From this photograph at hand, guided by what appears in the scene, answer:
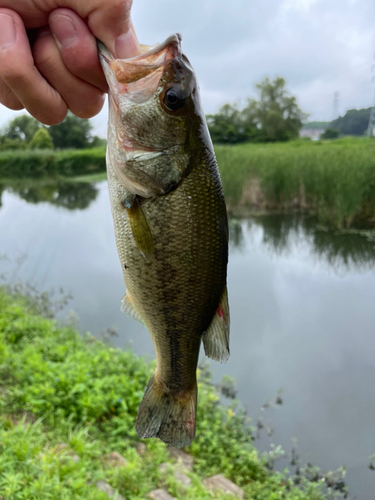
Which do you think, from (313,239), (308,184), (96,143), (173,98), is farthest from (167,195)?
(96,143)

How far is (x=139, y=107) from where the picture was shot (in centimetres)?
129

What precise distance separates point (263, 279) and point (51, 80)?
23.8 ft

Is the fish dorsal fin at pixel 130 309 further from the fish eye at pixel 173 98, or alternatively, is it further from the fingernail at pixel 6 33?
the fingernail at pixel 6 33

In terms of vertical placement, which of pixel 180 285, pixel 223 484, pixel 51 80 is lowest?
pixel 223 484

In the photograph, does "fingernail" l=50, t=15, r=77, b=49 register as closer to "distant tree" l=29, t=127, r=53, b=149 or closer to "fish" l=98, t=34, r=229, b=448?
"fish" l=98, t=34, r=229, b=448

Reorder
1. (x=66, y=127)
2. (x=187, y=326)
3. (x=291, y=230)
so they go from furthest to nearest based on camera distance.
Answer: (x=66, y=127)
(x=291, y=230)
(x=187, y=326)

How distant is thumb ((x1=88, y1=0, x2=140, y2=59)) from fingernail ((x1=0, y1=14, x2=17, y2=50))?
0.86 feet

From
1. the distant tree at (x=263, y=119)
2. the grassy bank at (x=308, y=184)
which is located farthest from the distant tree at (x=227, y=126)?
the grassy bank at (x=308, y=184)

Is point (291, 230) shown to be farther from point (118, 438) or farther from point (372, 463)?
point (118, 438)

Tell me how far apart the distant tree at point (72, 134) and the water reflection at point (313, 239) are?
32463 mm

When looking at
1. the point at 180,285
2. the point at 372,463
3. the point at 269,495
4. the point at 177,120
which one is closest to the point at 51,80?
the point at 177,120

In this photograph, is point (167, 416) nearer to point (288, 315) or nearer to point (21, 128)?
point (288, 315)

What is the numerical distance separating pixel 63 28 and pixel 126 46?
22cm

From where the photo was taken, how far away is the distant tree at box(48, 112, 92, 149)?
3934cm
